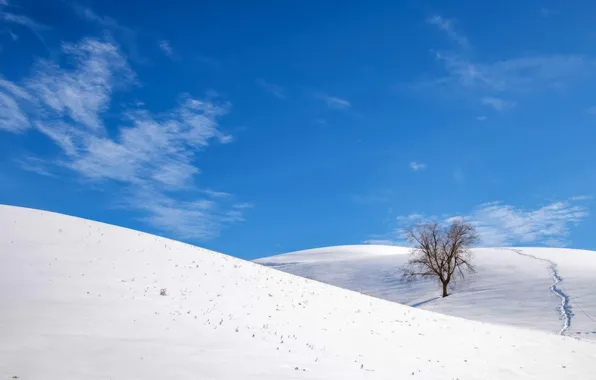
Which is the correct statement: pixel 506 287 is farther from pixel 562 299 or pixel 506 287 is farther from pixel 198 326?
pixel 198 326

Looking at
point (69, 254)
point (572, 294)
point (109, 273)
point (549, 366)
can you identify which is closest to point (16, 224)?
point (69, 254)

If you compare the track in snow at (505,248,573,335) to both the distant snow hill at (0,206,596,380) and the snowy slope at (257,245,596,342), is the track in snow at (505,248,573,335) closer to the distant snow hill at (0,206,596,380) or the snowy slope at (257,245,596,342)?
the snowy slope at (257,245,596,342)

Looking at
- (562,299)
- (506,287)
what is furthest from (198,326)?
(506,287)

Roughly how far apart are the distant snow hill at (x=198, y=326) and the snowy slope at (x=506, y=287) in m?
10.9

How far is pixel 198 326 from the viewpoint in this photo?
1361 cm

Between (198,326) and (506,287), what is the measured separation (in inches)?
1576

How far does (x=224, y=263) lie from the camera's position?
979 inches

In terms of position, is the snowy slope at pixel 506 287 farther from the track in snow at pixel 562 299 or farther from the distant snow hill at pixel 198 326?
the distant snow hill at pixel 198 326

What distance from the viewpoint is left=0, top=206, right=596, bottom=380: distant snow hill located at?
10.1 m

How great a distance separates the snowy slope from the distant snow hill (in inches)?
428

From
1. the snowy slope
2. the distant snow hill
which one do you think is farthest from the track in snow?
the distant snow hill

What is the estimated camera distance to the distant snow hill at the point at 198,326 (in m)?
10.1

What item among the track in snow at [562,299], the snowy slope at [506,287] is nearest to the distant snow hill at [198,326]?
the track in snow at [562,299]

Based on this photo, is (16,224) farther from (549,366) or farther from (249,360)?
(549,366)
